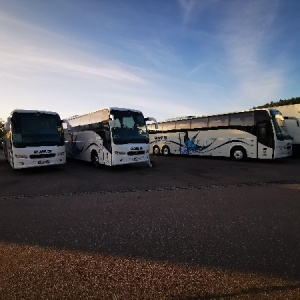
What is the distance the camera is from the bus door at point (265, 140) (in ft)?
44.8

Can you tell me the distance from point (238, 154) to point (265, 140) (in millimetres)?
1966

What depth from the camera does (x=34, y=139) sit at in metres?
10.7

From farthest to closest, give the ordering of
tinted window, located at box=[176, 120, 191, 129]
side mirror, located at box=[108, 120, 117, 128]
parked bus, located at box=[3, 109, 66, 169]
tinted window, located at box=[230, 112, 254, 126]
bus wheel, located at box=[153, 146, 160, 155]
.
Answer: bus wheel, located at box=[153, 146, 160, 155]
tinted window, located at box=[176, 120, 191, 129]
tinted window, located at box=[230, 112, 254, 126]
side mirror, located at box=[108, 120, 117, 128]
parked bus, located at box=[3, 109, 66, 169]

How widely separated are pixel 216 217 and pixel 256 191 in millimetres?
2773

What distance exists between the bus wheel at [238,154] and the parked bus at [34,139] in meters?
10.3

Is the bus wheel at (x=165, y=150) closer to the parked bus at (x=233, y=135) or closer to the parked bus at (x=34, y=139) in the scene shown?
the parked bus at (x=233, y=135)

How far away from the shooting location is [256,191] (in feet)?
22.6

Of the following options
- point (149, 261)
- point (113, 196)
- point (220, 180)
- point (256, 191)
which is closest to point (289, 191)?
point (256, 191)

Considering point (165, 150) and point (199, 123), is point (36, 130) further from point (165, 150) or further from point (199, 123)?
point (165, 150)

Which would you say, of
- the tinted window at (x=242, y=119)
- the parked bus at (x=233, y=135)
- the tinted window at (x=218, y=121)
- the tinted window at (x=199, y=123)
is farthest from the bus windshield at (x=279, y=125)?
the tinted window at (x=199, y=123)

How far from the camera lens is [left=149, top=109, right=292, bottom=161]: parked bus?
45.3 ft

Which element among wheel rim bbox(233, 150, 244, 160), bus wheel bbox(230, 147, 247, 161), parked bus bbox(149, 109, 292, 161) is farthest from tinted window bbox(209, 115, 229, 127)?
wheel rim bbox(233, 150, 244, 160)

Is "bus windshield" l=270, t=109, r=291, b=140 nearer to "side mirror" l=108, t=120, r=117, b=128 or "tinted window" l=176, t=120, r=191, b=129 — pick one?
"tinted window" l=176, t=120, r=191, b=129

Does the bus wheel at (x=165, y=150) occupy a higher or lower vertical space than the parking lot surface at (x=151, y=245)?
higher
